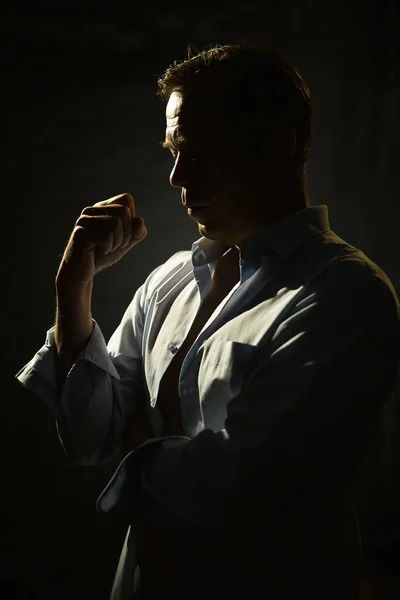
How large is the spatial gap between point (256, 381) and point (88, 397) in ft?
1.09

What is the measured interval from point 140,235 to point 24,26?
2.96 feet

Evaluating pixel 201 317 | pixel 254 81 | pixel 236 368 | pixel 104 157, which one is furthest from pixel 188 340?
pixel 104 157

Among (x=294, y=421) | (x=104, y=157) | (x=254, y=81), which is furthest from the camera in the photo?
(x=104, y=157)

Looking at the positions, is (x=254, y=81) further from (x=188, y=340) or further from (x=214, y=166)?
(x=188, y=340)

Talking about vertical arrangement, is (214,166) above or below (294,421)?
Result: above

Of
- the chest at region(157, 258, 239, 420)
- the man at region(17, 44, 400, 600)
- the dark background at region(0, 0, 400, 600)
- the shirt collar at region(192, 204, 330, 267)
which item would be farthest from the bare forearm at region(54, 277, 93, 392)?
the dark background at region(0, 0, 400, 600)

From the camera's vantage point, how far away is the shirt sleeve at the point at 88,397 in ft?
3.64

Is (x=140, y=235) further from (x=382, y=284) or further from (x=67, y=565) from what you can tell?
(x=67, y=565)

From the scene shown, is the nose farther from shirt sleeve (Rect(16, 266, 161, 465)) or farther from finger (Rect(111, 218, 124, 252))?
shirt sleeve (Rect(16, 266, 161, 465))

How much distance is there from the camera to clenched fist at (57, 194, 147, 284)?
43.4 inches

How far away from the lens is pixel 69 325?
3.67ft

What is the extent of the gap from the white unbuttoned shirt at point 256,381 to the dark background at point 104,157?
721mm

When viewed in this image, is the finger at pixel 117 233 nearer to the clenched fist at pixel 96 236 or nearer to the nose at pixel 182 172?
the clenched fist at pixel 96 236

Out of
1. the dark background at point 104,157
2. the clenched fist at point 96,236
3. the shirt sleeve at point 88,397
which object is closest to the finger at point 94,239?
the clenched fist at point 96,236
